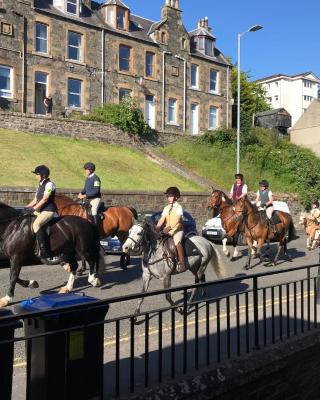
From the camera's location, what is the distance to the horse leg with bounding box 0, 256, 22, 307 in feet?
29.8

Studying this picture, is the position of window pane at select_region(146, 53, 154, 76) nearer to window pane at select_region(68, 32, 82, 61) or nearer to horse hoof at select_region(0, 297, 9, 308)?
window pane at select_region(68, 32, 82, 61)

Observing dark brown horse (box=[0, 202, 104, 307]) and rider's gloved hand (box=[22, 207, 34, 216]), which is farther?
rider's gloved hand (box=[22, 207, 34, 216])

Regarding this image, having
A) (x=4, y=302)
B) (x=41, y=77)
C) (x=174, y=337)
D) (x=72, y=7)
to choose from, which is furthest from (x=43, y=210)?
(x=72, y=7)

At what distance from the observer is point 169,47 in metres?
43.9

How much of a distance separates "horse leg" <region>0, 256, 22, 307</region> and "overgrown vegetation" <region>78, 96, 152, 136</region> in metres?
27.2

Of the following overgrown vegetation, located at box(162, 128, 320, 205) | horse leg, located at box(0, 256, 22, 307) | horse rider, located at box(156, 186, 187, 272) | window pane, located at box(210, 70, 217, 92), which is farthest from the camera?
window pane, located at box(210, 70, 217, 92)

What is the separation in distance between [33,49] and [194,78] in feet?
55.3

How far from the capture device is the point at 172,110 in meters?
44.4

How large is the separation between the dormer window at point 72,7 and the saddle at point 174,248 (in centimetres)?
3327

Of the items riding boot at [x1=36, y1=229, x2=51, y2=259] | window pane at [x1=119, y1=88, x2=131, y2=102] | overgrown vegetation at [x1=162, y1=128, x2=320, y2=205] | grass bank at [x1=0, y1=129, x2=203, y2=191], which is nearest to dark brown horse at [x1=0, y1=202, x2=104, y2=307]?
riding boot at [x1=36, y1=229, x2=51, y2=259]

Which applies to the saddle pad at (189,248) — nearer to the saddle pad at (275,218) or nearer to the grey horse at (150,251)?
the grey horse at (150,251)

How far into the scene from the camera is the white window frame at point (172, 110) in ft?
145

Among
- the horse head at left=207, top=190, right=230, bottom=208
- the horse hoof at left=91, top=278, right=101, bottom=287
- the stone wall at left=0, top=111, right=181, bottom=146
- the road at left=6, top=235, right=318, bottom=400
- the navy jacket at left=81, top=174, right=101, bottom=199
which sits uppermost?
the stone wall at left=0, top=111, right=181, bottom=146

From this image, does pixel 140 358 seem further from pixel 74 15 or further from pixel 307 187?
pixel 74 15
